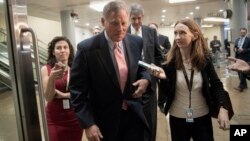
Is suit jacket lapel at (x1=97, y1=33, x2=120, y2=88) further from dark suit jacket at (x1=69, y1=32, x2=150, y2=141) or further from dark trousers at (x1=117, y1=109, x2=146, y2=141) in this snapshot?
dark trousers at (x1=117, y1=109, x2=146, y2=141)

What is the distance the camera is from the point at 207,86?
207 centimetres

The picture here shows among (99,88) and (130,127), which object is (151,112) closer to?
(130,127)

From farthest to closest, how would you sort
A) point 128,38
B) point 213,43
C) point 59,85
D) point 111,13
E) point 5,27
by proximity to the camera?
point 213,43, point 59,85, point 128,38, point 111,13, point 5,27

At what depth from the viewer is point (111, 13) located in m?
1.61

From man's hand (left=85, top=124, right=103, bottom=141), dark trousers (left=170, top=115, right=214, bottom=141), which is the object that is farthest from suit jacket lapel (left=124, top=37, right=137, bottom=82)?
dark trousers (left=170, top=115, right=214, bottom=141)

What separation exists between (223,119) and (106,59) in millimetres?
946

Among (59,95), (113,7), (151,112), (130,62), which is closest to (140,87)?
(130,62)

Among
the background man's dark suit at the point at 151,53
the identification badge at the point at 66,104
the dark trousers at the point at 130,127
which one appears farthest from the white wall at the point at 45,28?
the dark trousers at the point at 130,127

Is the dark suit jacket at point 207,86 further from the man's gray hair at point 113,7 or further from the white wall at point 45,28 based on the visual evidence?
the white wall at point 45,28

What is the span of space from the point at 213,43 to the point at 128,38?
14.0 meters

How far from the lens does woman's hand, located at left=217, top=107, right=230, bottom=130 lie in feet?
6.48

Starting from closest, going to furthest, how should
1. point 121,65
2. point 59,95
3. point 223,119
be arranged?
1. point 121,65
2. point 223,119
3. point 59,95

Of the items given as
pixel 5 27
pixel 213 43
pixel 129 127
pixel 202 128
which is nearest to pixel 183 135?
pixel 202 128

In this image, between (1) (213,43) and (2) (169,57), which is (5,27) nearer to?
(2) (169,57)
